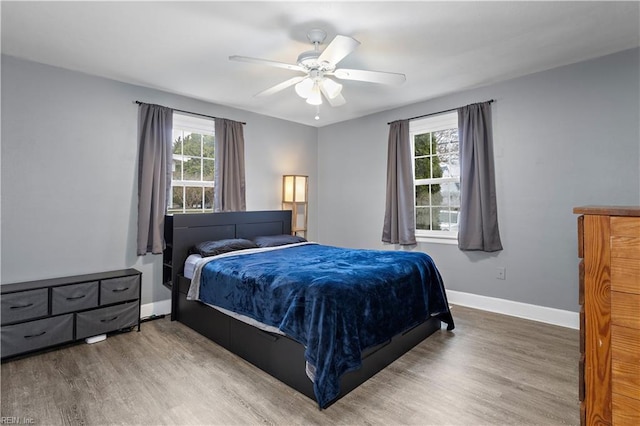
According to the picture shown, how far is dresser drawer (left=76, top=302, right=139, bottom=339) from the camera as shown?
2836mm

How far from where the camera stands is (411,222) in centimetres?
434

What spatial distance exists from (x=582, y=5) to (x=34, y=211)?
477cm

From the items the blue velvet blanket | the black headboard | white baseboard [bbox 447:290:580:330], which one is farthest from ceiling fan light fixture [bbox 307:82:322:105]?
white baseboard [bbox 447:290:580:330]

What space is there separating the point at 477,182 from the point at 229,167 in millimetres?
3120

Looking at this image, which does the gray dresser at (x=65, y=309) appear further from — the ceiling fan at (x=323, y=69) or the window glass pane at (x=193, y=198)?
the ceiling fan at (x=323, y=69)

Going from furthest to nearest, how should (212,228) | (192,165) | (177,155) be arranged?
1. (192,165)
2. (177,155)
3. (212,228)

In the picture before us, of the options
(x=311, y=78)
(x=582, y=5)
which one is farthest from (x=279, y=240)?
(x=582, y=5)

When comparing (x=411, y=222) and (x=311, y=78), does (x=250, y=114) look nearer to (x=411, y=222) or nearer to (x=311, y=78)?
(x=311, y=78)

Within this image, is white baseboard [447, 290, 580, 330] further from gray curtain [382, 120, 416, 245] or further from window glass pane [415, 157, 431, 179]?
window glass pane [415, 157, 431, 179]

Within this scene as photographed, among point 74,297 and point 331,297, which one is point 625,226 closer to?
point 331,297

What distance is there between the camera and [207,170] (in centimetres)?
427

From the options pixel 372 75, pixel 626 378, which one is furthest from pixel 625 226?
pixel 372 75

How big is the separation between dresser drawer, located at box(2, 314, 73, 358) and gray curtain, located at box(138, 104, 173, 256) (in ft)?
3.13

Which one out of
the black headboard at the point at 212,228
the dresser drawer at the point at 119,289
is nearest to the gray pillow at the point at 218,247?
the black headboard at the point at 212,228
